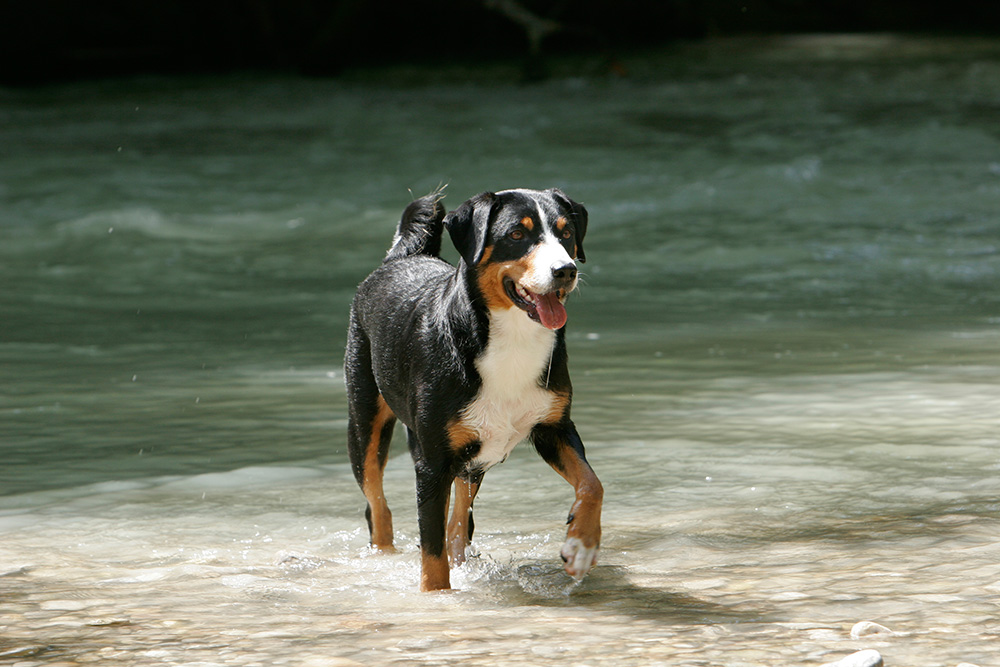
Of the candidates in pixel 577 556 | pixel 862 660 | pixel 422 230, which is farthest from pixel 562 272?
pixel 422 230

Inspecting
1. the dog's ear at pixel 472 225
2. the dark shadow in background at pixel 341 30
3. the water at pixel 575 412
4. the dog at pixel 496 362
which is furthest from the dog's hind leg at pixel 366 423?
the dark shadow in background at pixel 341 30

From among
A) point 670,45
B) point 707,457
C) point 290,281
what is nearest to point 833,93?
point 670,45

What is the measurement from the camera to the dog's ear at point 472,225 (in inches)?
174

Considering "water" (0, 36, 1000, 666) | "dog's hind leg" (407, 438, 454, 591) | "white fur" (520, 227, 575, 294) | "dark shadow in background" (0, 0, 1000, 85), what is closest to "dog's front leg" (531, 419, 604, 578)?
"water" (0, 36, 1000, 666)

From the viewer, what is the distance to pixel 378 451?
543 cm

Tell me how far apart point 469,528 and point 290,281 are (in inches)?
319

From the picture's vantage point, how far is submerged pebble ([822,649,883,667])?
3.17 metres

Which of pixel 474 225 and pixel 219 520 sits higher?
pixel 474 225

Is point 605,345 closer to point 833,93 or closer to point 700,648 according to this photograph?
point 700,648

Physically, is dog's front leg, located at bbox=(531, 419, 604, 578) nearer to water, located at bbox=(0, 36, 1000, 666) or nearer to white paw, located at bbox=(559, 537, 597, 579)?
white paw, located at bbox=(559, 537, 597, 579)

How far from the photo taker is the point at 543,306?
14.1ft

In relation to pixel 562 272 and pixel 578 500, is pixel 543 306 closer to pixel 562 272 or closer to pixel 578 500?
pixel 562 272

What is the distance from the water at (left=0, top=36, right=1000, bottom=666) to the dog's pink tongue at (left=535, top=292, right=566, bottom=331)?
2.91 feet

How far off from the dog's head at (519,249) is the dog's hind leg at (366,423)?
114 centimetres
